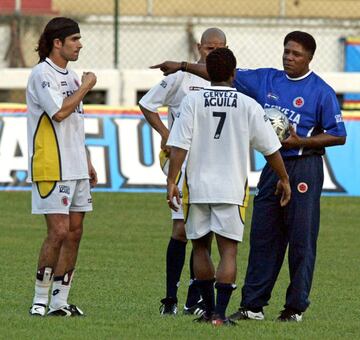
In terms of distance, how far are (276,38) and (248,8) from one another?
3.93ft

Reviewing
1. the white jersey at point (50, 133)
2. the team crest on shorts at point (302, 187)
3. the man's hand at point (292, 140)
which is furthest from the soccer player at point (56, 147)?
the team crest on shorts at point (302, 187)

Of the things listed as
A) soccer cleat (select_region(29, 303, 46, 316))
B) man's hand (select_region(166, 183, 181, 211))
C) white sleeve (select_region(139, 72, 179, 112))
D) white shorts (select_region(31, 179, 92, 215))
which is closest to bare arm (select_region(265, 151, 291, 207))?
man's hand (select_region(166, 183, 181, 211))

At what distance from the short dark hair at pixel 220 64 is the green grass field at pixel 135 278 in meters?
1.72

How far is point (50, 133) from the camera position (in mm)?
9875

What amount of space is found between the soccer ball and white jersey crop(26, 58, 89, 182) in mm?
1401

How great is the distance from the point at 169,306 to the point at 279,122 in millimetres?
1753

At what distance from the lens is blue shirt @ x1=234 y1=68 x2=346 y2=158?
9.92 m

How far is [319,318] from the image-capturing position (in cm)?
1037

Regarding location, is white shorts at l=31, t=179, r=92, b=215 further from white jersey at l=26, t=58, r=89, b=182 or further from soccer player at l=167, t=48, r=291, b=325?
soccer player at l=167, t=48, r=291, b=325

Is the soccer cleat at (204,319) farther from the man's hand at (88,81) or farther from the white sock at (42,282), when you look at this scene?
the man's hand at (88,81)

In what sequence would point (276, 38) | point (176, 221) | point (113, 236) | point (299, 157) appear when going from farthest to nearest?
point (276, 38) < point (113, 236) < point (176, 221) < point (299, 157)

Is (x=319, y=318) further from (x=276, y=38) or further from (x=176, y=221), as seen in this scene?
(x=276, y=38)

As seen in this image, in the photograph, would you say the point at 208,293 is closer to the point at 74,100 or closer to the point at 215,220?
the point at 215,220

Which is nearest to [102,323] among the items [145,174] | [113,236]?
[113,236]
